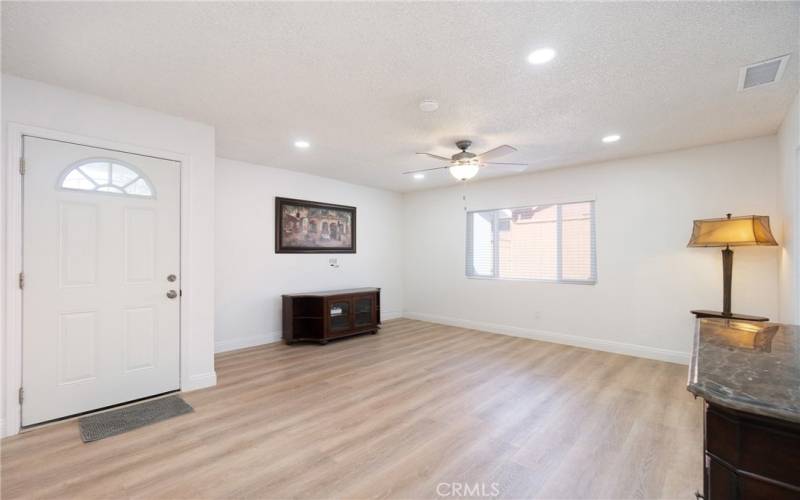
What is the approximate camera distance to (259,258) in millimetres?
5039

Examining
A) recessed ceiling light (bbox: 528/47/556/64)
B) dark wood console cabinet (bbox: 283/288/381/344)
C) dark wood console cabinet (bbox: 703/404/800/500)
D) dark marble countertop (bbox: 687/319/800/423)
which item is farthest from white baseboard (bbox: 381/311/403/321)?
dark wood console cabinet (bbox: 703/404/800/500)

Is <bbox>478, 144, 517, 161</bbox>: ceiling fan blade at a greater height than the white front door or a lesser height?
greater

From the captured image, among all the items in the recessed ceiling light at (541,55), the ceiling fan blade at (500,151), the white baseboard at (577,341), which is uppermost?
the recessed ceiling light at (541,55)

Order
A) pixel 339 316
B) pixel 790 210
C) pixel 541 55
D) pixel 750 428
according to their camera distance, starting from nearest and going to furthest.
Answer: pixel 750 428 < pixel 541 55 < pixel 790 210 < pixel 339 316

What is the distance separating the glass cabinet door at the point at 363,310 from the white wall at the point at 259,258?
70cm

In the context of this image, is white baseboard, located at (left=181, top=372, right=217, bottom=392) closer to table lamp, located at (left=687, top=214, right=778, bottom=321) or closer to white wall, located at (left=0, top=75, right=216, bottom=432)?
white wall, located at (left=0, top=75, right=216, bottom=432)

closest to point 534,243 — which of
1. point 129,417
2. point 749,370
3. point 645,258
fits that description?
point 645,258

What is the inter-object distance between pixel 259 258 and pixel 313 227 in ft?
3.29

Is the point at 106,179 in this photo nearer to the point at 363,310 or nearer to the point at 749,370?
the point at 363,310

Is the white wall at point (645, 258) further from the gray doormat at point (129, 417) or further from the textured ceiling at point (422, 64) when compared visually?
the gray doormat at point (129, 417)

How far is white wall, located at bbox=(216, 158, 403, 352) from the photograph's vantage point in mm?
4684

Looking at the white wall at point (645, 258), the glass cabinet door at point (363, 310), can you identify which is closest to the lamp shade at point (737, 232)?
the white wall at point (645, 258)

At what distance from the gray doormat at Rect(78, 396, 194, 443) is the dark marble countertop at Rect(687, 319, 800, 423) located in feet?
10.9

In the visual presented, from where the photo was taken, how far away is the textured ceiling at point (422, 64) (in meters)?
1.85
